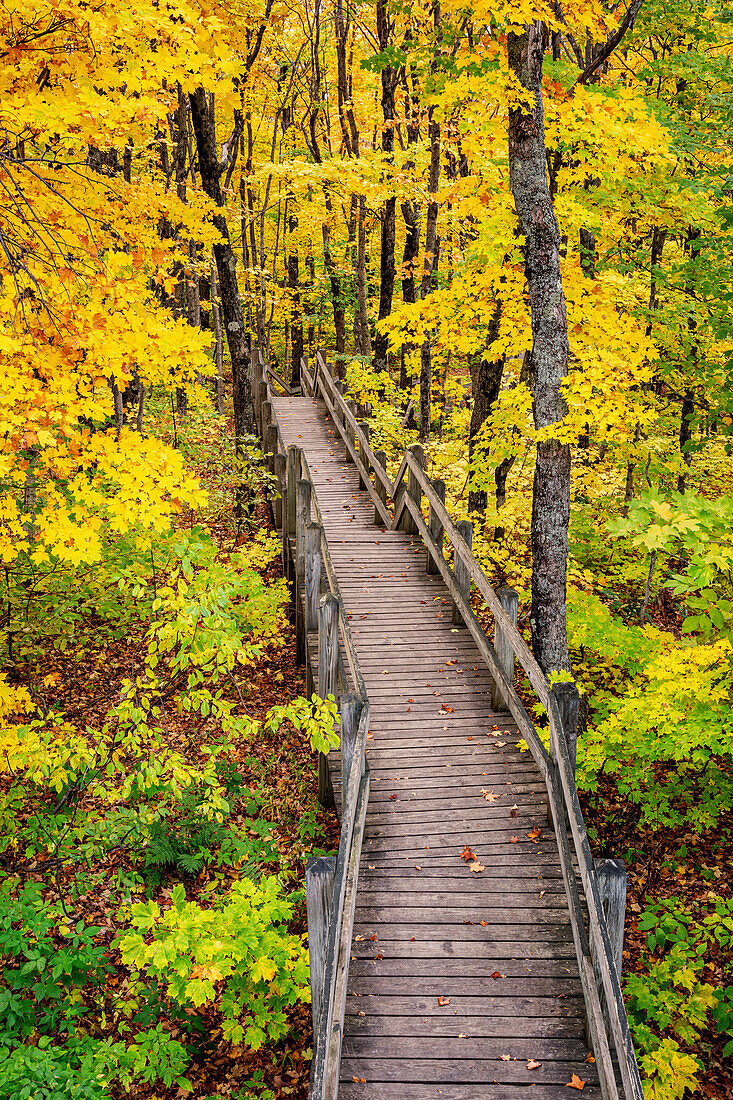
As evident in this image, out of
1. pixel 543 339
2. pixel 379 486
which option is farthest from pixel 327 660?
pixel 379 486

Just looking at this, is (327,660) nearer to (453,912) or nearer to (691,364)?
(453,912)

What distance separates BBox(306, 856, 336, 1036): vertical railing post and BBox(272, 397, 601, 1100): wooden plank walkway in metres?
0.31

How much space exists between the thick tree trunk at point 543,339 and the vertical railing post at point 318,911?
14.2 ft

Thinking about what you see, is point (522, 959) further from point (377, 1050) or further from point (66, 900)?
point (66, 900)

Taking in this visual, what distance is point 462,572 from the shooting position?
8.30m

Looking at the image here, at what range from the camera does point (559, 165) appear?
32.9 feet

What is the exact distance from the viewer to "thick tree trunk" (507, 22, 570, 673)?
22.8 ft

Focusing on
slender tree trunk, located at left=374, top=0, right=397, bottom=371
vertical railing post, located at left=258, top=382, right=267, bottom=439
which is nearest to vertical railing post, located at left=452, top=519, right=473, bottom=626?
slender tree trunk, located at left=374, top=0, right=397, bottom=371

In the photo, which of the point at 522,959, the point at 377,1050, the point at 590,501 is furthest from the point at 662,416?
the point at 377,1050

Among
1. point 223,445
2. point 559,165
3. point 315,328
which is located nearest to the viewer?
point 559,165

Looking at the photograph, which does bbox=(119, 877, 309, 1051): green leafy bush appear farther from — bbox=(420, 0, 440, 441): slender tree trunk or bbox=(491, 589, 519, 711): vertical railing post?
bbox=(420, 0, 440, 441): slender tree trunk

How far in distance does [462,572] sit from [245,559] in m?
2.94

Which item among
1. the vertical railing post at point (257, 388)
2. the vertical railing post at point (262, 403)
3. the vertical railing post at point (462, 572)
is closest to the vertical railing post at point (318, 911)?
the vertical railing post at point (462, 572)

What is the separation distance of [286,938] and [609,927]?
3111 millimetres
